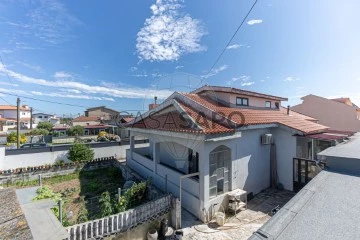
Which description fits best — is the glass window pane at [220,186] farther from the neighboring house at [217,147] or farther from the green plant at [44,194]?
the green plant at [44,194]

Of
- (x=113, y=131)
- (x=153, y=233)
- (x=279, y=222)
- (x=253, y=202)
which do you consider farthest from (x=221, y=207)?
(x=113, y=131)

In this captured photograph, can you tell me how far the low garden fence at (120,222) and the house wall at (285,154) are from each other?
7651mm

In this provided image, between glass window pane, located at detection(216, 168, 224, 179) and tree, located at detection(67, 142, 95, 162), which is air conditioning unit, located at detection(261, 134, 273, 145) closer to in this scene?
glass window pane, located at detection(216, 168, 224, 179)

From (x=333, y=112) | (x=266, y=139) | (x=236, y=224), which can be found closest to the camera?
(x=236, y=224)

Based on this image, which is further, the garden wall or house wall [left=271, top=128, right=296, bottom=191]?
the garden wall

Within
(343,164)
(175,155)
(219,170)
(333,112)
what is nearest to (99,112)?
(175,155)

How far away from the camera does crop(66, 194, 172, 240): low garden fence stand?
6.12 meters

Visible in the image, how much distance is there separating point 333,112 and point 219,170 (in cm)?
1998

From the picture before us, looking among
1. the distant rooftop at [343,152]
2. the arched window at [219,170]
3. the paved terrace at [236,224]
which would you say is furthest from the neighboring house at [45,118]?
the distant rooftop at [343,152]

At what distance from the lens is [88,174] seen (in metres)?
15.8

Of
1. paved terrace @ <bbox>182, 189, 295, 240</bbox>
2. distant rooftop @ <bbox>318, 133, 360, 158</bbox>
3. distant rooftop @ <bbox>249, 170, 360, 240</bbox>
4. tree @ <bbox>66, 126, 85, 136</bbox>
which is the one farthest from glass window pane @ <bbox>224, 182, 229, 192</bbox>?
tree @ <bbox>66, 126, 85, 136</bbox>

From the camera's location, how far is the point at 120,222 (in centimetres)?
686

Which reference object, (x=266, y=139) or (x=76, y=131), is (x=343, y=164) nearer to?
(x=266, y=139)

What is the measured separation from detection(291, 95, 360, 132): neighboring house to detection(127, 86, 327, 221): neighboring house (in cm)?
1123
